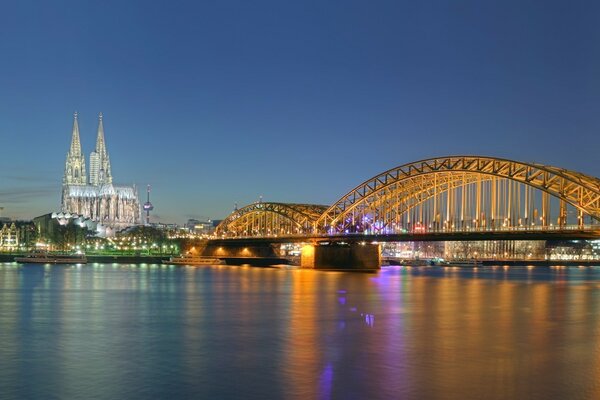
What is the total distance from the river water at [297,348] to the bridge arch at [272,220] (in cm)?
8081

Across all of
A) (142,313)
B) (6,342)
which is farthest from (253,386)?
(142,313)

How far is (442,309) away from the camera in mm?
48938

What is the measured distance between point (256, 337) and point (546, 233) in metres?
44.6

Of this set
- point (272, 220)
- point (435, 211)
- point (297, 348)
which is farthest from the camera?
point (272, 220)

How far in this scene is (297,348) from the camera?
3120 centimetres

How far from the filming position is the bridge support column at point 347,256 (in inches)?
4424

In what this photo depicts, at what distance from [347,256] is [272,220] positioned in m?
48.3

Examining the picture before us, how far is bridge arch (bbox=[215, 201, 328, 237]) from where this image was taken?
13950 cm

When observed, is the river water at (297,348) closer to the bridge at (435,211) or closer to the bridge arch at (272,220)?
the bridge at (435,211)

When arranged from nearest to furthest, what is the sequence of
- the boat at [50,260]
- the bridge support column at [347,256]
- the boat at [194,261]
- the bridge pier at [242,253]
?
1. the bridge support column at [347,256]
2. the boat at [50,260]
3. the boat at [194,261]
4. the bridge pier at [242,253]

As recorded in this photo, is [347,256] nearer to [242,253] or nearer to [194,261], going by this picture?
[194,261]

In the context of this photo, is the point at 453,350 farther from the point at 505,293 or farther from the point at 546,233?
the point at 546,233

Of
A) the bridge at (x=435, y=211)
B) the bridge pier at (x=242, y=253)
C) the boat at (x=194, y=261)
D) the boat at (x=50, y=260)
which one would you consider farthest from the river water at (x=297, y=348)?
the bridge pier at (x=242, y=253)

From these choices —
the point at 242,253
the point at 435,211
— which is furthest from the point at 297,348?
the point at 242,253
